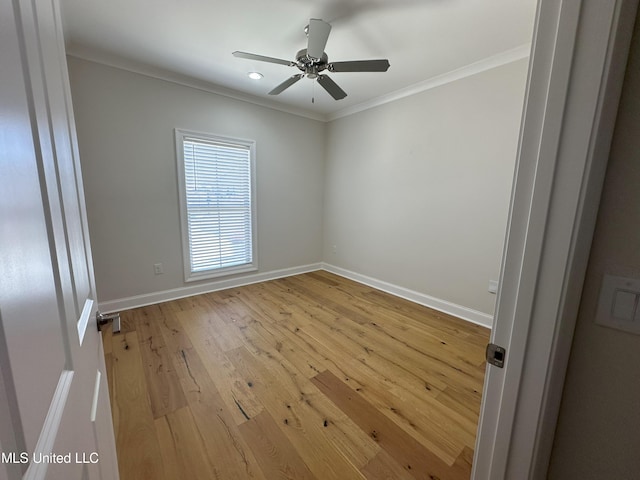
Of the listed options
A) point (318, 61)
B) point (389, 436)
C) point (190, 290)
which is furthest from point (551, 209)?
point (190, 290)

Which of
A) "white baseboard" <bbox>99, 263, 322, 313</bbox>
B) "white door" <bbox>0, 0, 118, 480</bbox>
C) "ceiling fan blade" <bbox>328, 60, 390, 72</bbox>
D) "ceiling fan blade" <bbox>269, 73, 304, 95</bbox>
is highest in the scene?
"ceiling fan blade" <bbox>269, 73, 304, 95</bbox>

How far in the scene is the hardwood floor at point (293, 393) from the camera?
1.28 metres

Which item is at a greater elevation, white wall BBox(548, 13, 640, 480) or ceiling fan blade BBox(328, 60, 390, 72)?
ceiling fan blade BBox(328, 60, 390, 72)

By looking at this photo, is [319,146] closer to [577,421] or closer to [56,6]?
[56,6]

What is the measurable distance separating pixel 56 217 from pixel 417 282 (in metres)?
3.24

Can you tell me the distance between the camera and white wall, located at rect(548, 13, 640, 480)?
0.56 m

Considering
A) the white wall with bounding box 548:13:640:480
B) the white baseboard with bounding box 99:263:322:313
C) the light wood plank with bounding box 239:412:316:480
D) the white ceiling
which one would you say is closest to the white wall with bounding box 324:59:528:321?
the white ceiling

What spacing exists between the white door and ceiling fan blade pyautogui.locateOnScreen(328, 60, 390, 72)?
5.55 feet

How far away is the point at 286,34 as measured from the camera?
213 cm

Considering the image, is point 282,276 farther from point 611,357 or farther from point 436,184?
point 611,357

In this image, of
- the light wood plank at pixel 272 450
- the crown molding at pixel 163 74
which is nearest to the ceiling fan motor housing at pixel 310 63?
the crown molding at pixel 163 74

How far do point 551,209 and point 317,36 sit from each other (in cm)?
188

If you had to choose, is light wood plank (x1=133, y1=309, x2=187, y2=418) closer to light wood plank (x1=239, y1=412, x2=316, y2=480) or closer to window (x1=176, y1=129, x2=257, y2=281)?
light wood plank (x1=239, y1=412, x2=316, y2=480)

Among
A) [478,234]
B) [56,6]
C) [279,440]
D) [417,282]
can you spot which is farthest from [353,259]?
[56,6]
